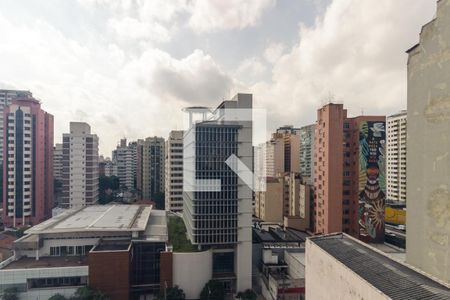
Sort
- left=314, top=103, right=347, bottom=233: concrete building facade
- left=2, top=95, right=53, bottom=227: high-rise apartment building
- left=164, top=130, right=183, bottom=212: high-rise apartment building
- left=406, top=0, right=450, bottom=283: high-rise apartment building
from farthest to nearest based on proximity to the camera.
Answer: left=164, top=130, right=183, bottom=212: high-rise apartment building < left=2, top=95, right=53, bottom=227: high-rise apartment building < left=314, top=103, right=347, bottom=233: concrete building facade < left=406, top=0, right=450, bottom=283: high-rise apartment building

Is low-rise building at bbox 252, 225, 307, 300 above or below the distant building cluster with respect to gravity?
below

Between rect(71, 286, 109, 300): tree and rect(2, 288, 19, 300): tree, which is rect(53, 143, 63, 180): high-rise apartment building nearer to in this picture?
rect(2, 288, 19, 300): tree

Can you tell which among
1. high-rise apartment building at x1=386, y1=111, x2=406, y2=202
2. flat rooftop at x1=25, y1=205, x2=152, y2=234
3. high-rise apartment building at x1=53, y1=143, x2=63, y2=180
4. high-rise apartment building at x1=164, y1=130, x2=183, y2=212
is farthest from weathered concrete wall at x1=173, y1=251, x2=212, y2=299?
high-rise apartment building at x1=53, y1=143, x2=63, y2=180

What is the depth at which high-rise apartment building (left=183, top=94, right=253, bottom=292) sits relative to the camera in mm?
18719

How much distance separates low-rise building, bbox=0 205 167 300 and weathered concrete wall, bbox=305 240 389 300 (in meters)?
10.9

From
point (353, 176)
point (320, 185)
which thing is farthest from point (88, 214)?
point (353, 176)

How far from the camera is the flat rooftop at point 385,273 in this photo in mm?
6593

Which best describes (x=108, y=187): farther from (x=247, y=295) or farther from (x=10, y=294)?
(x=247, y=295)

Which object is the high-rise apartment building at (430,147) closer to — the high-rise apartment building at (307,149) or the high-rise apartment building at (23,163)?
the high-rise apartment building at (307,149)

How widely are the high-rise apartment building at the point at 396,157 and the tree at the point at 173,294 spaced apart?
129 ft

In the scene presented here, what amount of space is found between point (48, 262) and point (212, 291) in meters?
11.4

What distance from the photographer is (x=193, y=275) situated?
18156 mm

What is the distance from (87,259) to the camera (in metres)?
18.8

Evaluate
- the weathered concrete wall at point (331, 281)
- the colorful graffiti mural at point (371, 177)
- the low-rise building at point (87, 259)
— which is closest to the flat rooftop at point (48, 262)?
the low-rise building at point (87, 259)
